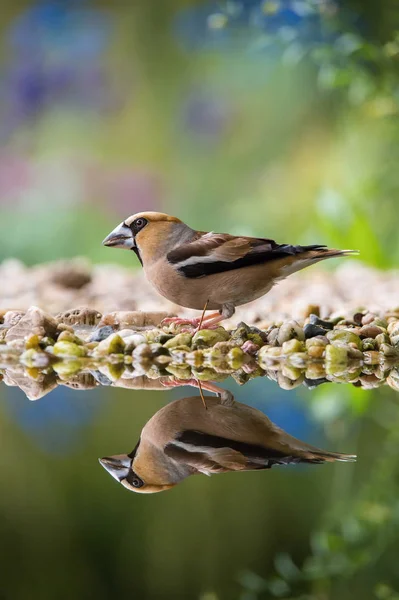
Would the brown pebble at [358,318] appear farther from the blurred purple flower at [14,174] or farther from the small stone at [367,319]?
the blurred purple flower at [14,174]

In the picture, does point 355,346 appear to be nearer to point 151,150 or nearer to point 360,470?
point 360,470

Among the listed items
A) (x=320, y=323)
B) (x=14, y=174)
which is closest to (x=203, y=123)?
(x=14, y=174)

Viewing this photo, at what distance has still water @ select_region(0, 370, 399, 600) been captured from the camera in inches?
48.8

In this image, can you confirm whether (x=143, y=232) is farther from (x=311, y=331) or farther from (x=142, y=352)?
(x=311, y=331)

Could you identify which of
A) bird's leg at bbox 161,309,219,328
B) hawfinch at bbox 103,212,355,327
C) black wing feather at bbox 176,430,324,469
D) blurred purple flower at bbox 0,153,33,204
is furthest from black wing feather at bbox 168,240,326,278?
blurred purple flower at bbox 0,153,33,204

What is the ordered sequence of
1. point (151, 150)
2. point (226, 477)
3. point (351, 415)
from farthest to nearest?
point (151, 150)
point (351, 415)
point (226, 477)

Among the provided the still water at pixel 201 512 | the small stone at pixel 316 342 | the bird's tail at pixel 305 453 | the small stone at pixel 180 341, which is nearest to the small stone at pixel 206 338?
the small stone at pixel 180 341

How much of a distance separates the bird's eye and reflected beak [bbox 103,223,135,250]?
0.06 feet

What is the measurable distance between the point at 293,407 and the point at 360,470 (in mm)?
490

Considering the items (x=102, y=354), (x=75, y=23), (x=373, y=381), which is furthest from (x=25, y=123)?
(x=373, y=381)

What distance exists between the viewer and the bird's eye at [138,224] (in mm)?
2631

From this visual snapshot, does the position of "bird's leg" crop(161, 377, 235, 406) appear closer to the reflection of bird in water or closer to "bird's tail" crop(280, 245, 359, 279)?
the reflection of bird in water

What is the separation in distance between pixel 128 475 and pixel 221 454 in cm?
17

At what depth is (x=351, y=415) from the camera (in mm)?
2010
